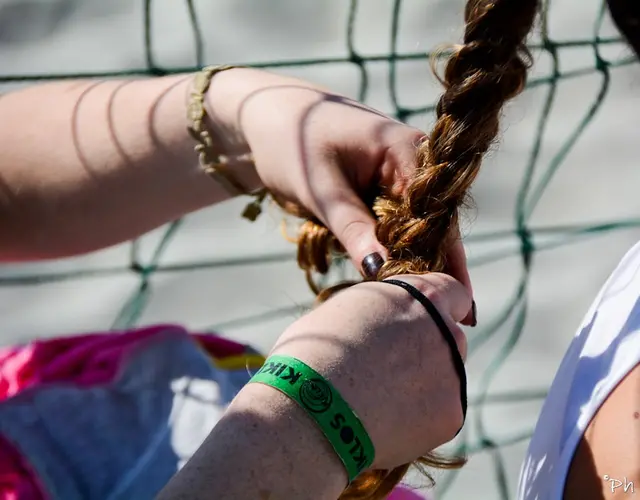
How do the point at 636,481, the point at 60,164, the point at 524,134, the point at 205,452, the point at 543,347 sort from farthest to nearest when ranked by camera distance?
1. the point at 524,134
2. the point at 543,347
3. the point at 60,164
4. the point at 636,481
5. the point at 205,452

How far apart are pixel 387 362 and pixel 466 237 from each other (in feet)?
1.82

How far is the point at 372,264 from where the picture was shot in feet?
1.82

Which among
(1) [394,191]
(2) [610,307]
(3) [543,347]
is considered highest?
(1) [394,191]

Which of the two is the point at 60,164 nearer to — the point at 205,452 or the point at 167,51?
the point at 205,452

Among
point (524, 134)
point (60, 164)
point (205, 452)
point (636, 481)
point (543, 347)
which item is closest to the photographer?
point (205, 452)

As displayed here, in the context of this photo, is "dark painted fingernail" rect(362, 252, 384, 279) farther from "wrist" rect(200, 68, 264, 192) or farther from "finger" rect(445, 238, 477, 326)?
"wrist" rect(200, 68, 264, 192)

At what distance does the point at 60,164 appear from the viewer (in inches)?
28.9

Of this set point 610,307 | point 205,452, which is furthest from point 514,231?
point 205,452

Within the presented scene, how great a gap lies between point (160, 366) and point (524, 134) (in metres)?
0.64

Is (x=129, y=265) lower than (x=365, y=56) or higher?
lower

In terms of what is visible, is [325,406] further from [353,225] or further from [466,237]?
[466,237]

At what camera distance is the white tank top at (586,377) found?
604 millimetres

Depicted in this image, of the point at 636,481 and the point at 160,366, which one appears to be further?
the point at 160,366

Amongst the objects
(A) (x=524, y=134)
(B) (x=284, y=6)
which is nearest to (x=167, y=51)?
(B) (x=284, y=6)
